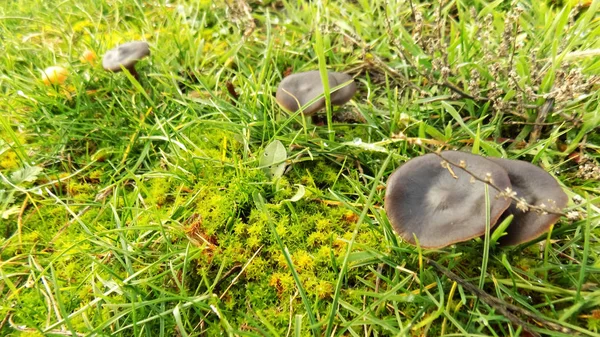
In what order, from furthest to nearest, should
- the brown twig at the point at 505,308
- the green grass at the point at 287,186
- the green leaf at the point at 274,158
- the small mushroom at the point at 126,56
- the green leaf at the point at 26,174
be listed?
the small mushroom at the point at 126,56 < the green leaf at the point at 26,174 < the green leaf at the point at 274,158 < the green grass at the point at 287,186 < the brown twig at the point at 505,308

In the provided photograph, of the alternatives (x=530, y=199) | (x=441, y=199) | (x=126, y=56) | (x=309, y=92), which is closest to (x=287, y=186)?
(x=309, y=92)

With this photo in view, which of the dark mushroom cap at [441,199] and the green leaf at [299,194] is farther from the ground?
the dark mushroom cap at [441,199]

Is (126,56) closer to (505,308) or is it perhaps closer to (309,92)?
(309,92)

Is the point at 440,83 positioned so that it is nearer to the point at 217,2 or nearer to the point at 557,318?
the point at 557,318

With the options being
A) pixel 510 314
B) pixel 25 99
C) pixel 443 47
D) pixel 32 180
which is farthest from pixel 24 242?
pixel 443 47

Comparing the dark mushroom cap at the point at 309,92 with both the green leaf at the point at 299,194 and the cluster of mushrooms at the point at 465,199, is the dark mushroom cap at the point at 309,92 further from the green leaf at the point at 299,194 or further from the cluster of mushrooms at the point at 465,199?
the cluster of mushrooms at the point at 465,199

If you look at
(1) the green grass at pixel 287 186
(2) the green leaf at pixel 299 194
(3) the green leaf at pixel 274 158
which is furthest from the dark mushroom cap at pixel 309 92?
(2) the green leaf at pixel 299 194

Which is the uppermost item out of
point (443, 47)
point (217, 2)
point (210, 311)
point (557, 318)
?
point (443, 47)

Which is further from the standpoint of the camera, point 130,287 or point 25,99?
point 25,99
